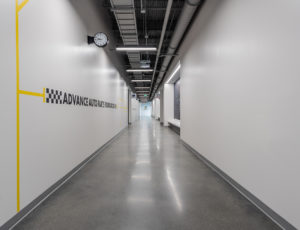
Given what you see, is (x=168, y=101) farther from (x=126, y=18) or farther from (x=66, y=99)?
(x=66, y=99)

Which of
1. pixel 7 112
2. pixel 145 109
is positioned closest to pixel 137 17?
pixel 7 112

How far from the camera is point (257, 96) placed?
2.13 meters

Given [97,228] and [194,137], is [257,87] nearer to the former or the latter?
[97,228]

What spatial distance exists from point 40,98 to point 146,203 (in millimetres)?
2029

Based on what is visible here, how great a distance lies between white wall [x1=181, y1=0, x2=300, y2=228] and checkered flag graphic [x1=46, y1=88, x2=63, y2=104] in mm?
2849

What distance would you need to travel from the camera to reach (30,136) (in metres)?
2.06

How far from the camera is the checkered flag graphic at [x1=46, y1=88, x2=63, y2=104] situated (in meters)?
2.43

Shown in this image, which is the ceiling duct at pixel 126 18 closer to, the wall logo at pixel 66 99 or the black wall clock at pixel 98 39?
the black wall clock at pixel 98 39

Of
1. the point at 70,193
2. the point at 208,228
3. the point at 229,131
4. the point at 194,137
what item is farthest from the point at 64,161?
the point at 194,137

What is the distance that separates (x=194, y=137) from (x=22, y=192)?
4.04 metres

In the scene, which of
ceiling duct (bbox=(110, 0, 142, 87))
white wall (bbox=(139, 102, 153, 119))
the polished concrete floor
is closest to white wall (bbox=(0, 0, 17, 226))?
the polished concrete floor

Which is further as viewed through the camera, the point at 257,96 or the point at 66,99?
the point at 66,99

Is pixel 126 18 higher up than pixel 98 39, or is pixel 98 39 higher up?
pixel 126 18

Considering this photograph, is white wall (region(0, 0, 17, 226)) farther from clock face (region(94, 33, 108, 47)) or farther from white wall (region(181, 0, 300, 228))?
white wall (region(181, 0, 300, 228))
